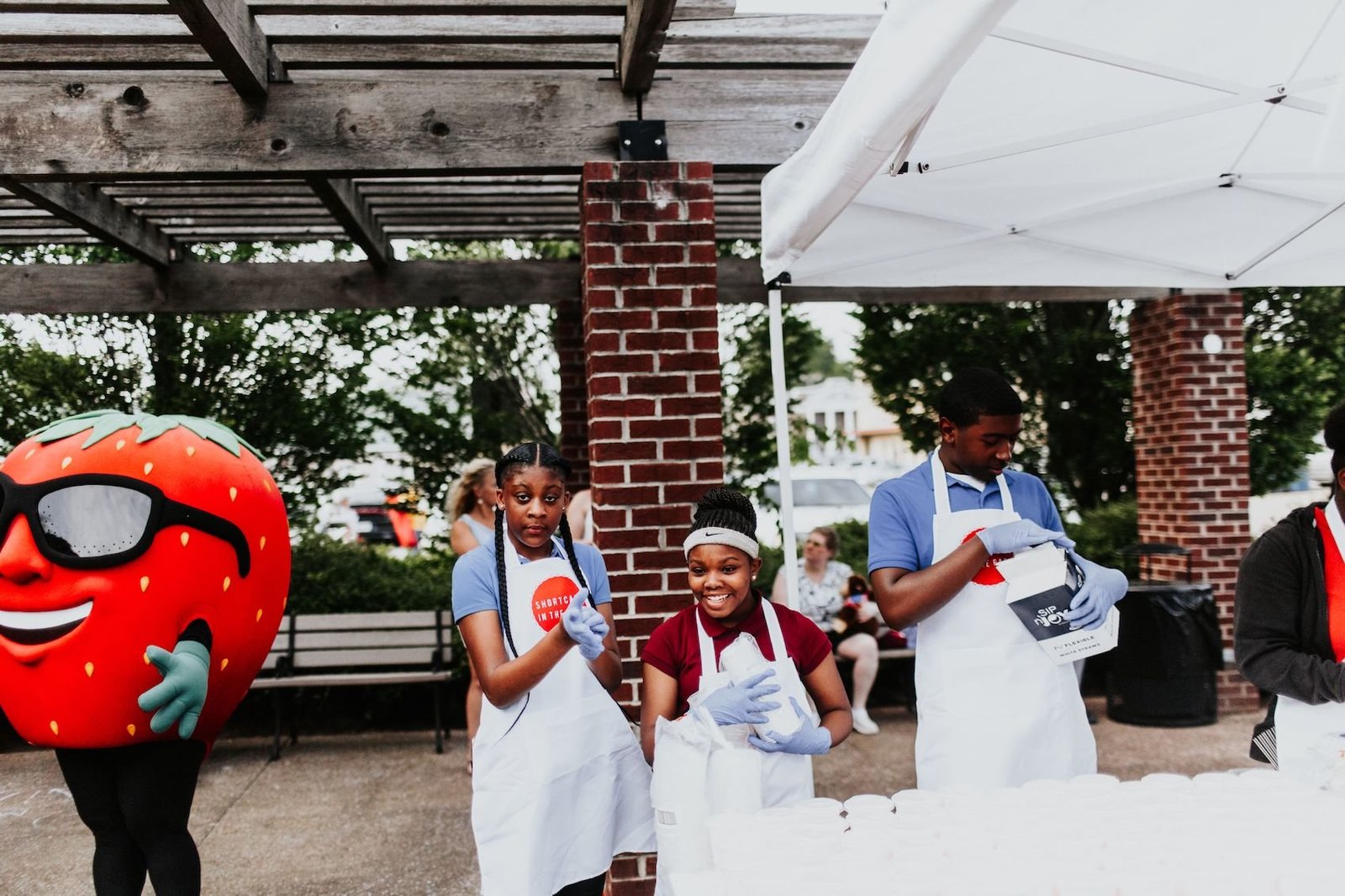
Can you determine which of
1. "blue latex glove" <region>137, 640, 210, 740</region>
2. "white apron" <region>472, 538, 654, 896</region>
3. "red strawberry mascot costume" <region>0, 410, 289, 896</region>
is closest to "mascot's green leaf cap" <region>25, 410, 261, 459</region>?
"red strawberry mascot costume" <region>0, 410, 289, 896</region>

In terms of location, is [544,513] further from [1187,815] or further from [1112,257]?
[1112,257]

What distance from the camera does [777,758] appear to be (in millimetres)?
2113

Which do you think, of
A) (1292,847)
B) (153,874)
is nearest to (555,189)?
(153,874)

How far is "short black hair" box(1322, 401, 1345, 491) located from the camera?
2.31 m

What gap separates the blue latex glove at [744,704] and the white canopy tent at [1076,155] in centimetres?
114

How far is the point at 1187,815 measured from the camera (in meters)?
1.61

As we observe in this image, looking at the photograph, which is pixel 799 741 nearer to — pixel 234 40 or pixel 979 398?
pixel 979 398

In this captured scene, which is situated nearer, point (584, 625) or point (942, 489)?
point (584, 625)

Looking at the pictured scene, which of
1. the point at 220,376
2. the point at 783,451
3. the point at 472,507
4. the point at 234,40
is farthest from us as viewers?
the point at 220,376

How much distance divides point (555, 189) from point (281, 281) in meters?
1.98

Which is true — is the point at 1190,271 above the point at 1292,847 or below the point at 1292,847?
above

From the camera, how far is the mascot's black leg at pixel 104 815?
2477mm

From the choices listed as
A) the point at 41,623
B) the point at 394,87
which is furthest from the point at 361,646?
the point at 41,623

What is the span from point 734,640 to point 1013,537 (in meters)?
0.68
